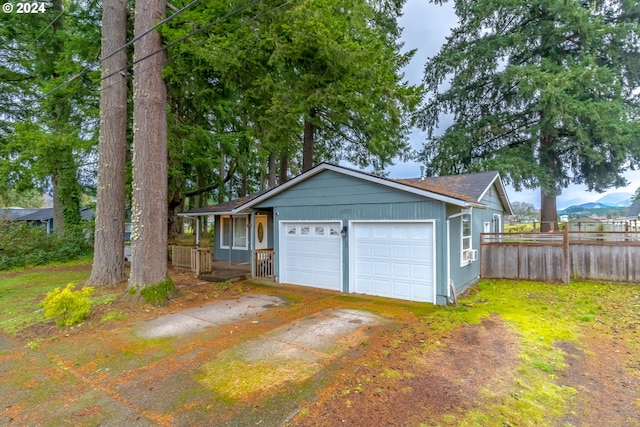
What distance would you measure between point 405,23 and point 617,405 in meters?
17.3

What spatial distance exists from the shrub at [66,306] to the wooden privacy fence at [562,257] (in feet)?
35.5

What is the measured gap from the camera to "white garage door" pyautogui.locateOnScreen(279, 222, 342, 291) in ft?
27.8

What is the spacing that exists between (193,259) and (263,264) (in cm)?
293

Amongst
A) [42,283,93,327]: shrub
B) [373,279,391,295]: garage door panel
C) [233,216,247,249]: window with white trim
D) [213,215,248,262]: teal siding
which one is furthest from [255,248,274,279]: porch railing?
[42,283,93,327]: shrub

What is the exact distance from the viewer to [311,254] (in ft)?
29.4

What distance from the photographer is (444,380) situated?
3.61 meters

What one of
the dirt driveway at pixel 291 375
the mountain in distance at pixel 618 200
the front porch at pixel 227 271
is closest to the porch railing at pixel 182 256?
the front porch at pixel 227 271

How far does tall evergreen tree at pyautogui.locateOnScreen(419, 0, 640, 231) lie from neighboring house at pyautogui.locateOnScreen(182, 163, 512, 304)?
25.2ft

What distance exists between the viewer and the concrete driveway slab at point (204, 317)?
5359mm


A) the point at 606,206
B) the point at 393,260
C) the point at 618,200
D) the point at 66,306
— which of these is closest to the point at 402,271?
the point at 393,260

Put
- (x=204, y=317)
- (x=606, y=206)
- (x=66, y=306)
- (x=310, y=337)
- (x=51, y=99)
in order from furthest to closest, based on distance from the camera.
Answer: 1. (x=606, y=206)
2. (x=51, y=99)
3. (x=204, y=317)
4. (x=66, y=306)
5. (x=310, y=337)

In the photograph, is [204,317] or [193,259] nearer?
[204,317]

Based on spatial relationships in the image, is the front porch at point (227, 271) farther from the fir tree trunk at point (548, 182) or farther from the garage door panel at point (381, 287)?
the fir tree trunk at point (548, 182)

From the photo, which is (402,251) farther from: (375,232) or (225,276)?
(225,276)
